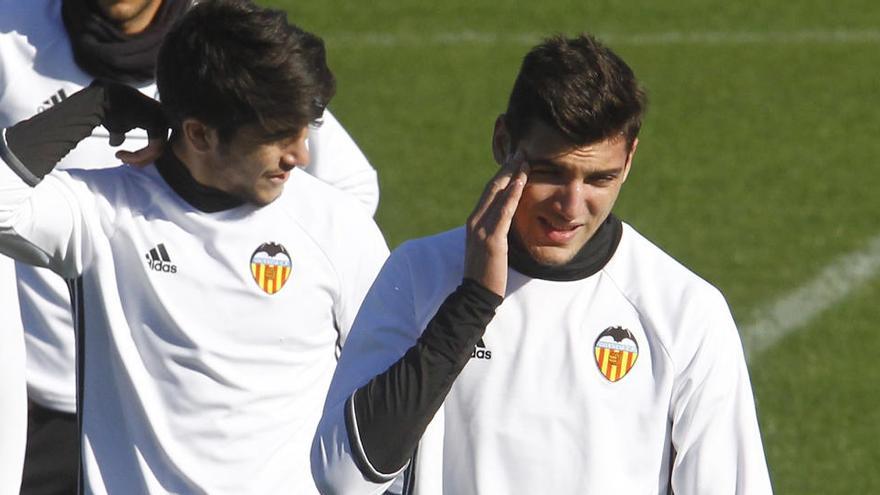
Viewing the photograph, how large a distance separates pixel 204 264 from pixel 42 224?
Answer: 36cm

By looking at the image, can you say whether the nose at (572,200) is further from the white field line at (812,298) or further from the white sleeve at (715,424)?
the white field line at (812,298)

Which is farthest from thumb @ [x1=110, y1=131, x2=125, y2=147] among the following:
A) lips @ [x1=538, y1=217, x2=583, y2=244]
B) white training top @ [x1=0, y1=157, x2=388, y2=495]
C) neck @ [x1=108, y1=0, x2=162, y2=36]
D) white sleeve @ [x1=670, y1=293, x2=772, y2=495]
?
white sleeve @ [x1=670, y1=293, x2=772, y2=495]

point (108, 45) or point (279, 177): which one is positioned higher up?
point (108, 45)

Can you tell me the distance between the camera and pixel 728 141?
40.9 feet

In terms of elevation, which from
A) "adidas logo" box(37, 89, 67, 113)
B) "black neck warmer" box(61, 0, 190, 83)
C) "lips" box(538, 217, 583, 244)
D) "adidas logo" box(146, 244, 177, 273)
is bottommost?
"adidas logo" box(146, 244, 177, 273)

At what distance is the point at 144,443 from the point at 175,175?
0.59m

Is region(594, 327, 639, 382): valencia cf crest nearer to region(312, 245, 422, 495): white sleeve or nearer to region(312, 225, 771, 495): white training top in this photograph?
region(312, 225, 771, 495): white training top

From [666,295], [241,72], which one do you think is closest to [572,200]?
[666,295]

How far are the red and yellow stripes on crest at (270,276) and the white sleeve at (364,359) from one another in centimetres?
57

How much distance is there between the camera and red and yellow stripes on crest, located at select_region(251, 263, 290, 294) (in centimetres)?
436

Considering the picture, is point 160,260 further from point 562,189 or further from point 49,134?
point 562,189

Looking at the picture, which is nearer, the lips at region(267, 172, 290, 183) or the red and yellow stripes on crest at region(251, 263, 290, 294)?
the lips at region(267, 172, 290, 183)

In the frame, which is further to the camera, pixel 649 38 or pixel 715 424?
pixel 649 38

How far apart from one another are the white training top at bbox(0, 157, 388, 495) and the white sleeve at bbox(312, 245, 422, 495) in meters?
0.57
